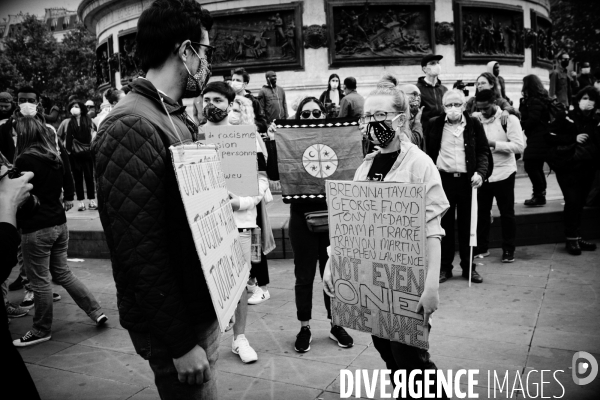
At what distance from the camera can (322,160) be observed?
4.58 metres

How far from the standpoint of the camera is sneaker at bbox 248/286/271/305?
585cm

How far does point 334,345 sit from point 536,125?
6099mm

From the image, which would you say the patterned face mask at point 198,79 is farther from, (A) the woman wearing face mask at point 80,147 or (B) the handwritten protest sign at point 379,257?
(A) the woman wearing face mask at point 80,147

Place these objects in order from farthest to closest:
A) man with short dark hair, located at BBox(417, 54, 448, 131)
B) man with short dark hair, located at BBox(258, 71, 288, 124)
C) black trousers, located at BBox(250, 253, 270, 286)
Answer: man with short dark hair, located at BBox(258, 71, 288, 124) → man with short dark hair, located at BBox(417, 54, 448, 131) → black trousers, located at BBox(250, 253, 270, 286)

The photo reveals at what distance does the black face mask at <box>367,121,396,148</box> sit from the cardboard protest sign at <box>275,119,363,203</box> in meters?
1.53

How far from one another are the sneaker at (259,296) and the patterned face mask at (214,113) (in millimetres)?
2206

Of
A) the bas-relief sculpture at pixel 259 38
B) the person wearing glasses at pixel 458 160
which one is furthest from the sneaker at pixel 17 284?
the bas-relief sculpture at pixel 259 38

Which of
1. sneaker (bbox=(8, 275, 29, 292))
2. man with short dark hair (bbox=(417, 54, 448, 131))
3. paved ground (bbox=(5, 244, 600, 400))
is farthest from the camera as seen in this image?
man with short dark hair (bbox=(417, 54, 448, 131))

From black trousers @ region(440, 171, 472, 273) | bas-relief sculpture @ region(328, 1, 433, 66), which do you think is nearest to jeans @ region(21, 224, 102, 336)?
black trousers @ region(440, 171, 472, 273)

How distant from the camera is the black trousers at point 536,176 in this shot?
8617 millimetres

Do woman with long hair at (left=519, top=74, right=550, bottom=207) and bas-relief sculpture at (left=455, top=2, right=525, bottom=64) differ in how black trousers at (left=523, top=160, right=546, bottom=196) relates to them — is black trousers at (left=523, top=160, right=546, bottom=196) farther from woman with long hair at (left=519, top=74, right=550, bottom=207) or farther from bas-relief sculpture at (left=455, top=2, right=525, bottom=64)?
bas-relief sculpture at (left=455, top=2, right=525, bottom=64)

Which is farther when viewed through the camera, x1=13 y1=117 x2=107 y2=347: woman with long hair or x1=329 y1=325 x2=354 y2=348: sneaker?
x1=13 y1=117 x2=107 y2=347: woman with long hair

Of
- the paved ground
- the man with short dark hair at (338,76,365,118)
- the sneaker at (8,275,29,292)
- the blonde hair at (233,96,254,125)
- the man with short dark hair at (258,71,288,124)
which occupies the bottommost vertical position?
the paved ground

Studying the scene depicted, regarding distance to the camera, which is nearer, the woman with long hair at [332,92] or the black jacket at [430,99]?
the black jacket at [430,99]
